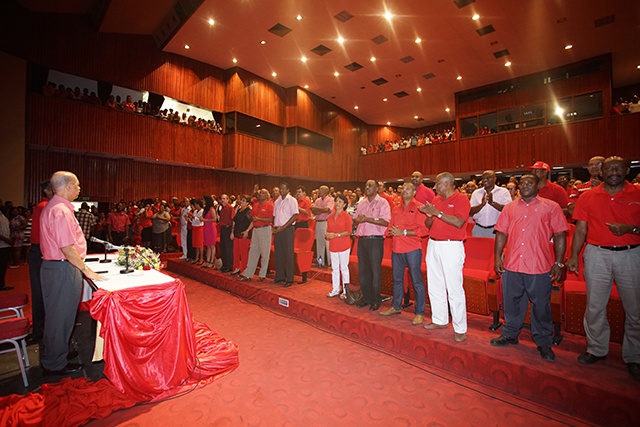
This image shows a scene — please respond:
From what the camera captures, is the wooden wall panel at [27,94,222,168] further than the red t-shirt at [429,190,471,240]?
Yes

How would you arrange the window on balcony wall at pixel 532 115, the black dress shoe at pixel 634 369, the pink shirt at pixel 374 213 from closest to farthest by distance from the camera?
the black dress shoe at pixel 634 369
the pink shirt at pixel 374 213
the window on balcony wall at pixel 532 115

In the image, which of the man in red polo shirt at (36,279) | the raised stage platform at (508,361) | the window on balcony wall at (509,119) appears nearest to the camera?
the raised stage platform at (508,361)

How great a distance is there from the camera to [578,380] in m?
2.20

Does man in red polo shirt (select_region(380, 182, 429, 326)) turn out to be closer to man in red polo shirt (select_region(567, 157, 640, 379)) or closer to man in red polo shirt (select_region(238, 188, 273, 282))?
man in red polo shirt (select_region(567, 157, 640, 379))

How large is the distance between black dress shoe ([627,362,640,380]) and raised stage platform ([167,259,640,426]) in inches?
1.9

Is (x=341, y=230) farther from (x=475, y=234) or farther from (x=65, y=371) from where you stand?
(x=65, y=371)

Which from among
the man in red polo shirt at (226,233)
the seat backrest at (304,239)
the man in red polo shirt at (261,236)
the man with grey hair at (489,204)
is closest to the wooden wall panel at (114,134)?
the man in red polo shirt at (226,233)

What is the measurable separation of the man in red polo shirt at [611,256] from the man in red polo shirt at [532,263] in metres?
0.18

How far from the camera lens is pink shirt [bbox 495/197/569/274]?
261cm

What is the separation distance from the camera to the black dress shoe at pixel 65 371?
2.66 meters

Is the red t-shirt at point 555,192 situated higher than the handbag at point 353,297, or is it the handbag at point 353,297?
the red t-shirt at point 555,192

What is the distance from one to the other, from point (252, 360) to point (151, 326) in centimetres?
104

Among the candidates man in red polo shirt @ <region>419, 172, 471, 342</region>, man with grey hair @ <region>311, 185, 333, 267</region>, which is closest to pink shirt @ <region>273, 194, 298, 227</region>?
man with grey hair @ <region>311, 185, 333, 267</region>

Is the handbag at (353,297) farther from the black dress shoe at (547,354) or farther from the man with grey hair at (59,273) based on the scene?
the man with grey hair at (59,273)
